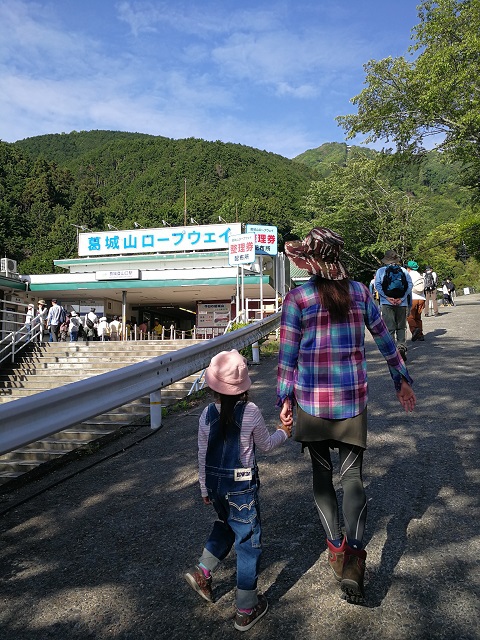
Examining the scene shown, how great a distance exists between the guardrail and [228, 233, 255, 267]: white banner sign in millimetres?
12213

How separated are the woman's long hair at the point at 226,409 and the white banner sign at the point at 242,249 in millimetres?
16168

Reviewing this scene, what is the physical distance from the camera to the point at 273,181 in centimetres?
8200

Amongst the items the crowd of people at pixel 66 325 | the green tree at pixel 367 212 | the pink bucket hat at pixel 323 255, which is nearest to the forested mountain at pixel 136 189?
the green tree at pixel 367 212

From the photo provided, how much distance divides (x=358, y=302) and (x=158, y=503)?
2.21 m

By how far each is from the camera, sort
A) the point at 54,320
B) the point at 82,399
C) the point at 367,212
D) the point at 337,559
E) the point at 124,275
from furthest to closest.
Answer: the point at 367,212 < the point at 124,275 < the point at 54,320 < the point at 82,399 < the point at 337,559

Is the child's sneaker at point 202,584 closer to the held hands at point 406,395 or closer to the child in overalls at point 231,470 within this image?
the child in overalls at point 231,470

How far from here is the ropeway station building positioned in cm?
2856

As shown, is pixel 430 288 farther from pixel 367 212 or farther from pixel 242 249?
pixel 367 212

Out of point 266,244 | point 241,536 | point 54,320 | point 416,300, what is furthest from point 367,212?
point 241,536

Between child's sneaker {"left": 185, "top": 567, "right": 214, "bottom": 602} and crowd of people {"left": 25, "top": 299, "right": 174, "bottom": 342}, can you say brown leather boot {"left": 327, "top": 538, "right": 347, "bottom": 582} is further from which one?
crowd of people {"left": 25, "top": 299, "right": 174, "bottom": 342}

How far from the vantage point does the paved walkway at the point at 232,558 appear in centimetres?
243

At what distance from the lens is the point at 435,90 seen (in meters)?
19.3

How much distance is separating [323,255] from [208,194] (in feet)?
272

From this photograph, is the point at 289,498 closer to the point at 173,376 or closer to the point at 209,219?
the point at 173,376
